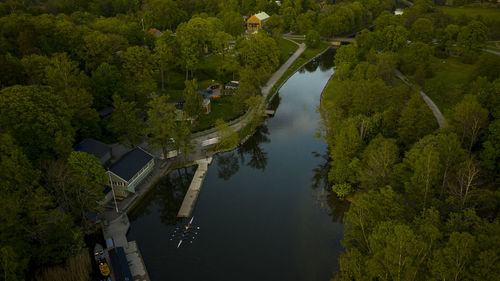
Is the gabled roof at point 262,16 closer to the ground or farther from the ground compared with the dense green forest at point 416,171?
closer to the ground

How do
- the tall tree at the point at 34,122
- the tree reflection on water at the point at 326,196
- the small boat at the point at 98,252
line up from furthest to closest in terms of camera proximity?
the tree reflection on water at the point at 326,196
the tall tree at the point at 34,122
the small boat at the point at 98,252

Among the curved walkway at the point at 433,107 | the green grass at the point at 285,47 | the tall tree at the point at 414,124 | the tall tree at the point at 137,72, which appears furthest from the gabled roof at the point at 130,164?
the green grass at the point at 285,47

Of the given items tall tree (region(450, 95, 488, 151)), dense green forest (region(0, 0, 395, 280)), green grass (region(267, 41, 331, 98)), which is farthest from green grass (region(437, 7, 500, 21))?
tall tree (region(450, 95, 488, 151))

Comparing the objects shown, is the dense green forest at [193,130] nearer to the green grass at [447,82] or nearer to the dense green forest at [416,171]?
the dense green forest at [416,171]

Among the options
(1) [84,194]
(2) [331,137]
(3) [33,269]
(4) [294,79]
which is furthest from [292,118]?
(3) [33,269]

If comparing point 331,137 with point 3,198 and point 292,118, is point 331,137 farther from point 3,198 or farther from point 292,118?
point 3,198

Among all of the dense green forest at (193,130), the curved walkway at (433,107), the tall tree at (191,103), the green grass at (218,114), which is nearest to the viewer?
the dense green forest at (193,130)
